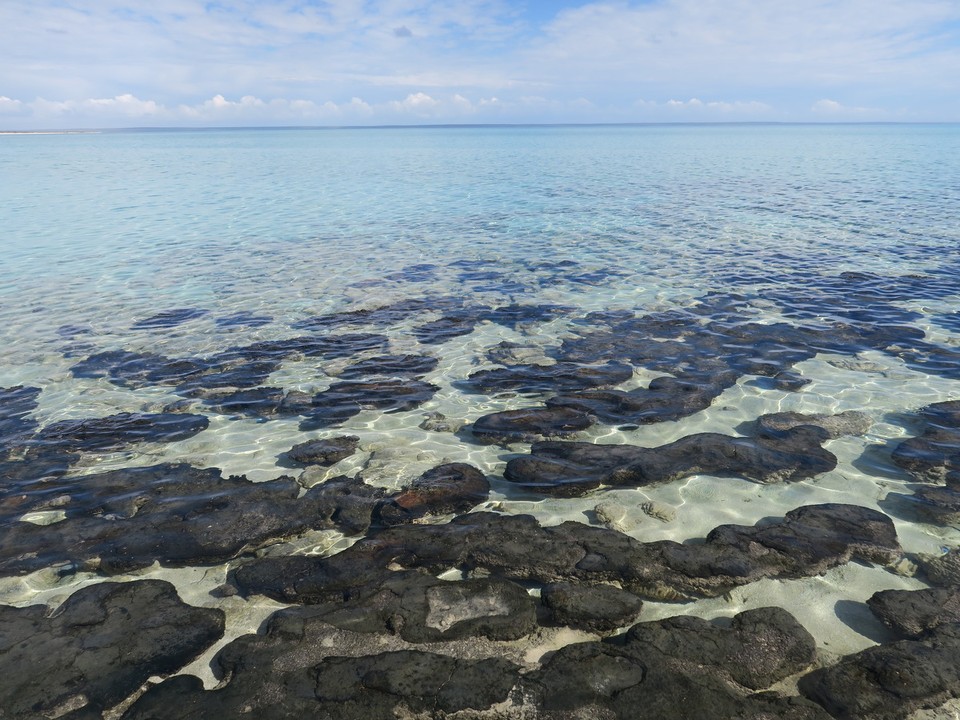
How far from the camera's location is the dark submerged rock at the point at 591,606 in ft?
17.1

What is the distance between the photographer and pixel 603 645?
4.86 m

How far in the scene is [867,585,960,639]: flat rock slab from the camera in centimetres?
513

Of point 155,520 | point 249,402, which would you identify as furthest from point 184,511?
point 249,402

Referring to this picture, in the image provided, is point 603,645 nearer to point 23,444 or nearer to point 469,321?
point 23,444

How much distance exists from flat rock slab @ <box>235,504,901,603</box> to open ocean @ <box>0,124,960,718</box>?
0.03 meters

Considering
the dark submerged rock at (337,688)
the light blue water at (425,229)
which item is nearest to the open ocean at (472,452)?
the dark submerged rock at (337,688)

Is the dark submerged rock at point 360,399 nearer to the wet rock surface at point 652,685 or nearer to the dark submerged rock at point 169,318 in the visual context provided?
the wet rock surface at point 652,685

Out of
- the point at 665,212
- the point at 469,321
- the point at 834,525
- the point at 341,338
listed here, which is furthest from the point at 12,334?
the point at 665,212

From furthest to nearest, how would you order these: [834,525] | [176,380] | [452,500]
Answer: [176,380] → [452,500] → [834,525]

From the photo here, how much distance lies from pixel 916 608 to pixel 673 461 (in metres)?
3.02

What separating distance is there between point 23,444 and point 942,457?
42.7ft

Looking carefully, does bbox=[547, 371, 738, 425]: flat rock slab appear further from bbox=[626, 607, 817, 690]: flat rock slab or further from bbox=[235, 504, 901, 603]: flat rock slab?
bbox=[626, 607, 817, 690]: flat rock slab

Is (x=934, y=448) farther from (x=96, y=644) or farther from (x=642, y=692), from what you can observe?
(x=96, y=644)

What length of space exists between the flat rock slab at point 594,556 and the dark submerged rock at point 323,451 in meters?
2.06
